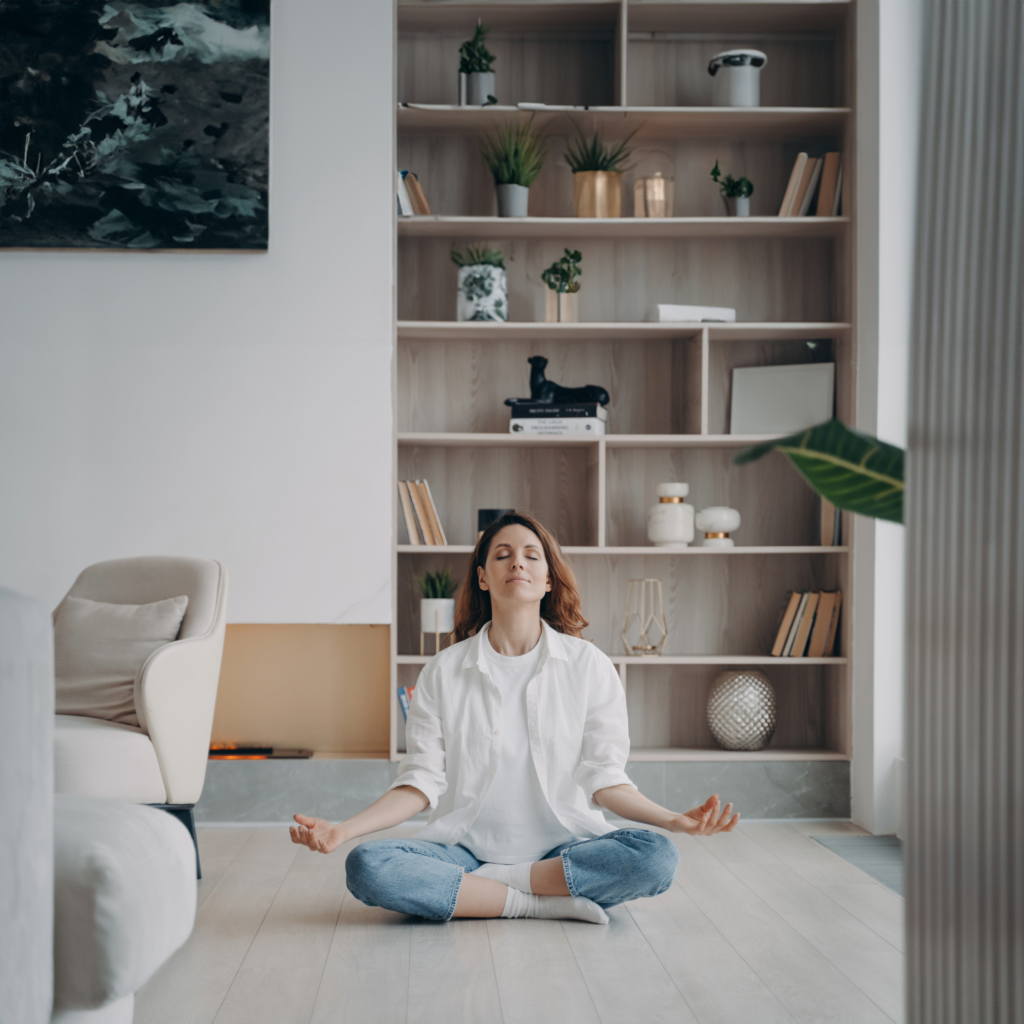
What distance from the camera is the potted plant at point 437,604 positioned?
3.26 metres

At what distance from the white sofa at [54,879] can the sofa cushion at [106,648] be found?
1796 mm

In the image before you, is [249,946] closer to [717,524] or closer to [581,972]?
[581,972]

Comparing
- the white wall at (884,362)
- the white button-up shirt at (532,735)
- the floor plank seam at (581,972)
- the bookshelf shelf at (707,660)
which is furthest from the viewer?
the bookshelf shelf at (707,660)

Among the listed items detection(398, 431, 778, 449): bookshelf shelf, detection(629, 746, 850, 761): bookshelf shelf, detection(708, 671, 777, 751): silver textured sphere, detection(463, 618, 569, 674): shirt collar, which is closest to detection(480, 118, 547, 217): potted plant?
detection(398, 431, 778, 449): bookshelf shelf

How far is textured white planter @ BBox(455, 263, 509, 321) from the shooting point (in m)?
3.30

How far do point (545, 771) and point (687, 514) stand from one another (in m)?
1.36

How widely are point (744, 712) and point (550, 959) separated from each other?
1552 mm

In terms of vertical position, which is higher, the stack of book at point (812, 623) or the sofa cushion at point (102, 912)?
the sofa cushion at point (102, 912)

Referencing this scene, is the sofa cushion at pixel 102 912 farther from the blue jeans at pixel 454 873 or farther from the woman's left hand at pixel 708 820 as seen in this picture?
the blue jeans at pixel 454 873

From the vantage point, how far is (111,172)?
314cm

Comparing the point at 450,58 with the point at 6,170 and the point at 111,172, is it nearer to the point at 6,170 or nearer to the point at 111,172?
the point at 111,172

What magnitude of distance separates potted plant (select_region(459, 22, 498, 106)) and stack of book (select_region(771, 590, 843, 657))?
1.95 metres

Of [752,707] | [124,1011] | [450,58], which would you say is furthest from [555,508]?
[124,1011]

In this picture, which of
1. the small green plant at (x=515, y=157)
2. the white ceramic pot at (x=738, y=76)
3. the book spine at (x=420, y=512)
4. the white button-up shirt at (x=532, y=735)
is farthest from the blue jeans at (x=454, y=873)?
the white ceramic pot at (x=738, y=76)
